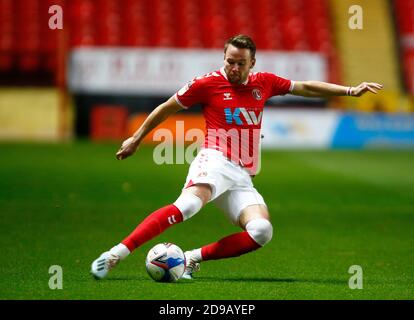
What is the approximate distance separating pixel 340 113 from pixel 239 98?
589 inches

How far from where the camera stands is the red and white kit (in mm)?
7371

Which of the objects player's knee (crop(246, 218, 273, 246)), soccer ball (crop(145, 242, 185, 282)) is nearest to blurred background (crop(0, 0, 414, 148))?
player's knee (crop(246, 218, 273, 246))

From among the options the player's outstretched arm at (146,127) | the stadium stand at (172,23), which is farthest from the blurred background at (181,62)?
the player's outstretched arm at (146,127)

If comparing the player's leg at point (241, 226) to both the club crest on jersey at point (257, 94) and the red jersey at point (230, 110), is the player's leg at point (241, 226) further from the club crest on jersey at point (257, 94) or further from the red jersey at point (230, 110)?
the club crest on jersey at point (257, 94)

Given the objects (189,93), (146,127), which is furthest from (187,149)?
(146,127)

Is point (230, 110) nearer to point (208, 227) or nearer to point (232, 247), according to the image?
point (232, 247)

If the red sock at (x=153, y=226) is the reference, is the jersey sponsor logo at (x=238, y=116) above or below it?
above

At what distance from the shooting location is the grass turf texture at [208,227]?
6.92 meters

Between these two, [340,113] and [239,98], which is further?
[340,113]

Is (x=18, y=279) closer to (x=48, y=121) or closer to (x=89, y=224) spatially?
(x=89, y=224)

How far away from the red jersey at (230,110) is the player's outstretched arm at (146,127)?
0.29ft

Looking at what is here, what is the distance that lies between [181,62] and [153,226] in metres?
16.0

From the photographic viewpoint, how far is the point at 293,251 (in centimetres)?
886

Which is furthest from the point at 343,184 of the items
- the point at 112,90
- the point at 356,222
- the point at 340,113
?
the point at 112,90
